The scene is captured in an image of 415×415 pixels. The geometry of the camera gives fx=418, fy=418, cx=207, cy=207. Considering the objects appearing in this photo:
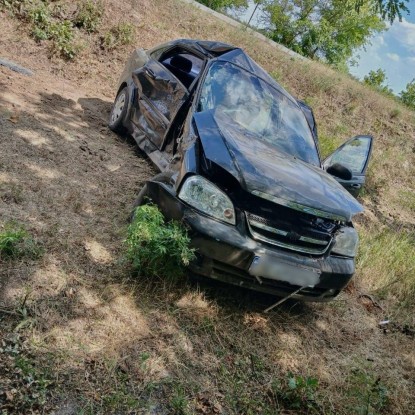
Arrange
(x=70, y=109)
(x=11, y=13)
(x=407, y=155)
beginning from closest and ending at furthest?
(x=70, y=109) → (x=11, y=13) → (x=407, y=155)

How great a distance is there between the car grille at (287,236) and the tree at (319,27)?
25940 mm

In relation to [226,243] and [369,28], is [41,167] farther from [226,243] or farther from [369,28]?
[369,28]

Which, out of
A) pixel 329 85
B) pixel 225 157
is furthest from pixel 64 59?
pixel 329 85

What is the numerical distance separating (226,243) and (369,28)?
31119 millimetres

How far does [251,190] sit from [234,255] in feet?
1.43

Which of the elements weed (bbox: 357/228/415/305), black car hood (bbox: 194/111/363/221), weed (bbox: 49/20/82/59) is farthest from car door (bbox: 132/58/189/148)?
weed (bbox: 49/20/82/59)

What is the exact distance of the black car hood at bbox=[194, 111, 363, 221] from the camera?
110 inches

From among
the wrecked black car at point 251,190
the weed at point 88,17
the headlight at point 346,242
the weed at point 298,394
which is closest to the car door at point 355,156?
the wrecked black car at point 251,190

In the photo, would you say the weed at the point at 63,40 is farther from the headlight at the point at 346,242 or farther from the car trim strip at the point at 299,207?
the headlight at the point at 346,242

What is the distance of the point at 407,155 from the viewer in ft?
37.9

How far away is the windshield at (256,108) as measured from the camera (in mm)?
3869

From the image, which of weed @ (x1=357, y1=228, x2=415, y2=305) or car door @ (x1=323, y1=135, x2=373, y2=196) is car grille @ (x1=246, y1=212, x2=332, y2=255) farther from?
weed @ (x1=357, y1=228, x2=415, y2=305)

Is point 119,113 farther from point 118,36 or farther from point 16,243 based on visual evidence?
point 118,36

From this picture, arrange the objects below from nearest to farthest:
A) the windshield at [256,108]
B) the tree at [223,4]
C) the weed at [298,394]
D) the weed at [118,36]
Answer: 1. the weed at [298,394]
2. the windshield at [256,108]
3. the weed at [118,36]
4. the tree at [223,4]
